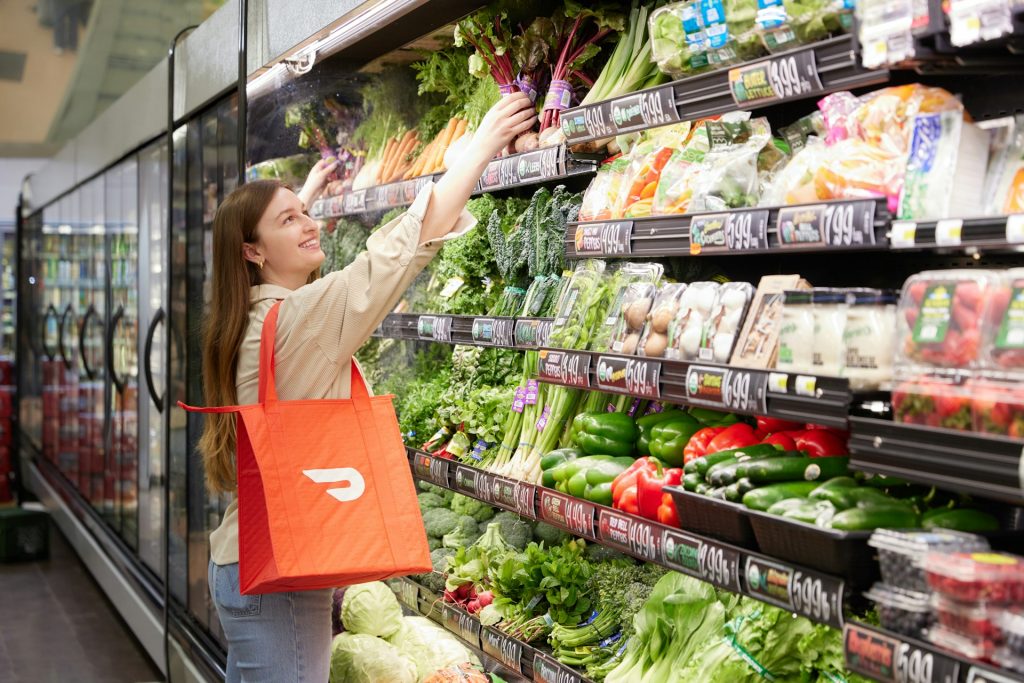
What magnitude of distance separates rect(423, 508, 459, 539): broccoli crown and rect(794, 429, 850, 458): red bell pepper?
2291 millimetres

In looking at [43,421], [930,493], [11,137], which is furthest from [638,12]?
[11,137]

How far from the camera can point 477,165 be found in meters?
2.98

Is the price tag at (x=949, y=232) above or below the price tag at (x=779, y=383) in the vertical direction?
above

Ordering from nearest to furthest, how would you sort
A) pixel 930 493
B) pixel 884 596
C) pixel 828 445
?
pixel 884 596
pixel 930 493
pixel 828 445

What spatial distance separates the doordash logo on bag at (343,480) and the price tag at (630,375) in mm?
666

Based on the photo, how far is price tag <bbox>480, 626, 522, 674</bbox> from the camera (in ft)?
11.0

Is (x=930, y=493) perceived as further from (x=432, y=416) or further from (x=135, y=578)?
(x=135, y=578)

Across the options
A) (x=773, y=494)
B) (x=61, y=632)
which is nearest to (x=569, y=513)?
(x=773, y=494)

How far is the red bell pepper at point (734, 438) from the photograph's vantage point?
2527 millimetres

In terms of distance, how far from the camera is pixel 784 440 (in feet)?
7.92

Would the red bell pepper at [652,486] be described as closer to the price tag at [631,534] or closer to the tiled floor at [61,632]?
the price tag at [631,534]

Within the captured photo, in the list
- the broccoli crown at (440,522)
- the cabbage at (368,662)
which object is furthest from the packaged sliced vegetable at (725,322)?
the broccoli crown at (440,522)

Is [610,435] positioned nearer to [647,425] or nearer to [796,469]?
[647,425]

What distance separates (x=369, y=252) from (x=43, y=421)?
9.59 metres
